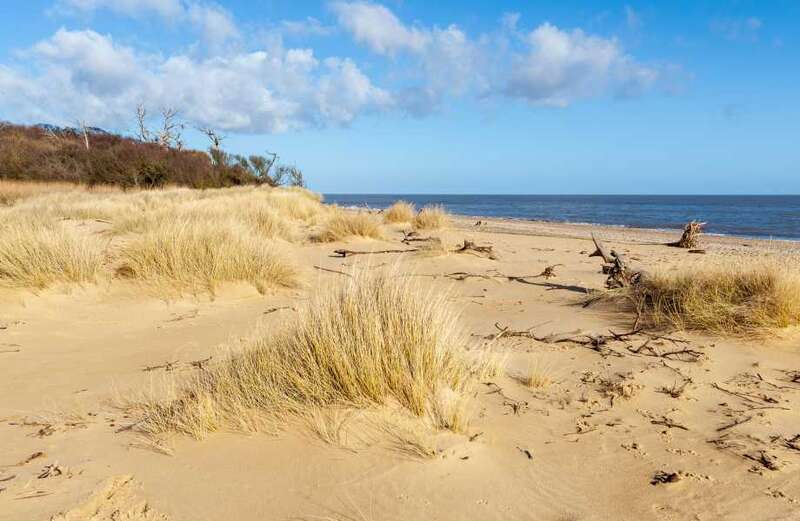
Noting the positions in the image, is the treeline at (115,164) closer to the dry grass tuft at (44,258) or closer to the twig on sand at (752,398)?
the dry grass tuft at (44,258)

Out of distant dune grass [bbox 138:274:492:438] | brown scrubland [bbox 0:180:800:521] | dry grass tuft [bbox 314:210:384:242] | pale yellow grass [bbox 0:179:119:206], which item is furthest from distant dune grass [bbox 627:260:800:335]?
pale yellow grass [bbox 0:179:119:206]

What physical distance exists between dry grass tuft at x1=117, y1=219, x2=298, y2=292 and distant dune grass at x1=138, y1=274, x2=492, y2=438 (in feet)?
11.0

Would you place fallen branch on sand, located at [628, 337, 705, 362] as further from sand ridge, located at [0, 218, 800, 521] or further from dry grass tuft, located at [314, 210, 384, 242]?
dry grass tuft, located at [314, 210, 384, 242]

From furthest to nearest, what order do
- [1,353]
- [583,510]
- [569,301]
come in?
[569,301]
[1,353]
[583,510]

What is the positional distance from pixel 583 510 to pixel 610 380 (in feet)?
4.65

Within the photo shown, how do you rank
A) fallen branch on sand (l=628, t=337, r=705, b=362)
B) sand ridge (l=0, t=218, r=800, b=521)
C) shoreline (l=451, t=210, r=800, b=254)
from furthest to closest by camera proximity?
shoreline (l=451, t=210, r=800, b=254)
fallen branch on sand (l=628, t=337, r=705, b=362)
sand ridge (l=0, t=218, r=800, b=521)

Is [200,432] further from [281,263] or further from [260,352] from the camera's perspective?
[281,263]

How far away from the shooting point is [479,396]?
3.22 metres

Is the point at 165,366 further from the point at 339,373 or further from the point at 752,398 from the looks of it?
the point at 752,398

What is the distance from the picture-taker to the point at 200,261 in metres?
6.54

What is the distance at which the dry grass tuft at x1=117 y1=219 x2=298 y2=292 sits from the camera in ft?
21.1

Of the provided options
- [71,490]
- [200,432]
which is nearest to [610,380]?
[200,432]

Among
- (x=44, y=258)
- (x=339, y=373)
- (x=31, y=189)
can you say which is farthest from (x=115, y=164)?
(x=339, y=373)

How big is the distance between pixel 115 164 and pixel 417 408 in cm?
2574
